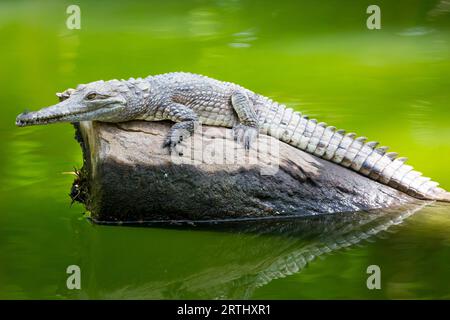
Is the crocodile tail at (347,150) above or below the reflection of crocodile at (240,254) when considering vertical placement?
above

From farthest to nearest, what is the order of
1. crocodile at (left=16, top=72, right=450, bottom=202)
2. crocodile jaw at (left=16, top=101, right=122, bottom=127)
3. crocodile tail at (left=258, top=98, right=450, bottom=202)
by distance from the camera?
crocodile tail at (left=258, top=98, right=450, bottom=202), crocodile at (left=16, top=72, right=450, bottom=202), crocodile jaw at (left=16, top=101, right=122, bottom=127)

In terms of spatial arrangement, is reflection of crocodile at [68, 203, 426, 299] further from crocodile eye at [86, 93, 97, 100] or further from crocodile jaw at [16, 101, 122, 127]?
crocodile eye at [86, 93, 97, 100]

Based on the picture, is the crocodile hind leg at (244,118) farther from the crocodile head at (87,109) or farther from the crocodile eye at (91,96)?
the crocodile eye at (91,96)

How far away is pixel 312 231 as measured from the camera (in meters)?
4.98

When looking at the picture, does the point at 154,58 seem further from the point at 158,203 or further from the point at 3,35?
the point at 158,203

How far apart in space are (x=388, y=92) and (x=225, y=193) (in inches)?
134

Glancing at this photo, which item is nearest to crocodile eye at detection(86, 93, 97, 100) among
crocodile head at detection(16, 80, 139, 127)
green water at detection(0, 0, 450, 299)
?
crocodile head at detection(16, 80, 139, 127)

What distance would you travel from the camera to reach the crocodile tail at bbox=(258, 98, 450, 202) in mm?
5387

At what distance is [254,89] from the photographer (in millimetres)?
7871

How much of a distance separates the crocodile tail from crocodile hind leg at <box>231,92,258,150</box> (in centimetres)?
9

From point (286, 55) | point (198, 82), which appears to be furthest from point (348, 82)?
point (198, 82)

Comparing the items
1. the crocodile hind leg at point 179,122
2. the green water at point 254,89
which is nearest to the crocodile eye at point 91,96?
the crocodile hind leg at point 179,122

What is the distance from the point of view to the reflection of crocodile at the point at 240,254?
4230 millimetres

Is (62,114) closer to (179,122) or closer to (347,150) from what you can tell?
(179,122)
